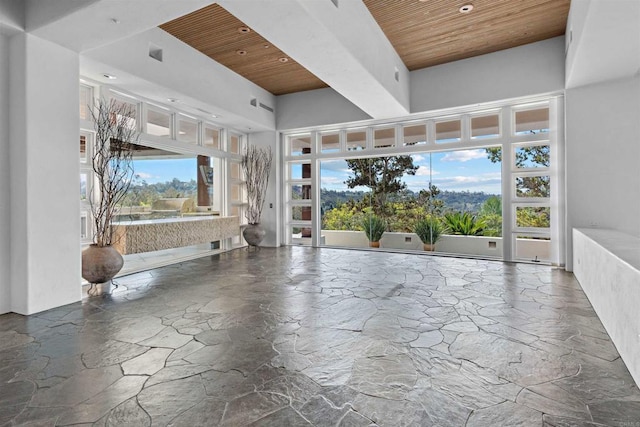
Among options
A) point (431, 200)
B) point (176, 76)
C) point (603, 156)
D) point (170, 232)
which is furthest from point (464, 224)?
point (176, 76)

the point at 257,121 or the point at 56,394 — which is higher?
the point at 257,121

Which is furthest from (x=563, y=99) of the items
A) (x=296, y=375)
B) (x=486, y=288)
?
(x=296, y=375)

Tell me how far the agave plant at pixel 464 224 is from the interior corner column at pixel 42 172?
703 cm

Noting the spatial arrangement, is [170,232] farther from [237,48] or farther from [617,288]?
[617,288]

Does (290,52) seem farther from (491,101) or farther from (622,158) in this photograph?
(622,158)

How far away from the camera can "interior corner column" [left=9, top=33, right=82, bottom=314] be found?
3.82m

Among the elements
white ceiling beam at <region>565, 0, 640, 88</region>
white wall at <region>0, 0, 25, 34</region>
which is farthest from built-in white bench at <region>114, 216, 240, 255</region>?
white ceiling beam at <region>565, 0, 640, 88</region>

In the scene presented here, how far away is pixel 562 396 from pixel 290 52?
14.8ft

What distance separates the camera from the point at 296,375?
2.46 metres

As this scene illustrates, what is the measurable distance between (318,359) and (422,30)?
5416mm

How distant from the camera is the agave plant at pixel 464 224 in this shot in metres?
7.61

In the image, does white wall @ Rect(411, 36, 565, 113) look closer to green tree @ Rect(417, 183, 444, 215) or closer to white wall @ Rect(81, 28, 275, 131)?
green tree @ Rect(417, 183, 444, 215)

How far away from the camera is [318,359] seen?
2.70m

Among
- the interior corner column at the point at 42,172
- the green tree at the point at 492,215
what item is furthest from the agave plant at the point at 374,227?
the interior corner column at the point at 42,172
